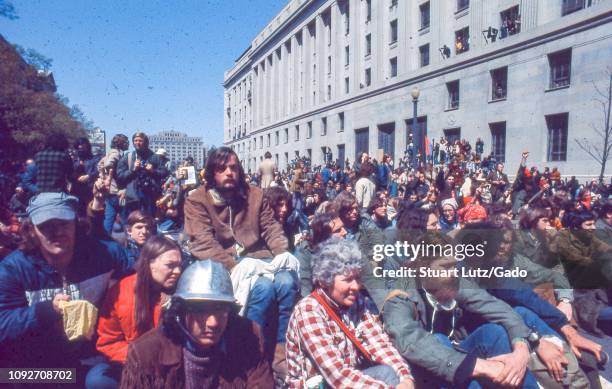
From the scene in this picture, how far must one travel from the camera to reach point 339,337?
2.99m

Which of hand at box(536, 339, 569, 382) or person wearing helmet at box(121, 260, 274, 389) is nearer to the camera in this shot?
person wearing helmet at box(121, 260, 274, 389)

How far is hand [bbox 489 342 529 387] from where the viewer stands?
3016mm

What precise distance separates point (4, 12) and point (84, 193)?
15.8 meters

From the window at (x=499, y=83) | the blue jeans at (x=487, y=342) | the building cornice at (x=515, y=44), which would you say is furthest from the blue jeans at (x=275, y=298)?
the window at (x=499, y=83)

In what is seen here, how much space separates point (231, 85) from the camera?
84.5m

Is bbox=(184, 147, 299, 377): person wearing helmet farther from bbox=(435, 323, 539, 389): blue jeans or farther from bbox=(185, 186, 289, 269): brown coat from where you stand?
bbox=(435, 323, 539, 389): blue jeans

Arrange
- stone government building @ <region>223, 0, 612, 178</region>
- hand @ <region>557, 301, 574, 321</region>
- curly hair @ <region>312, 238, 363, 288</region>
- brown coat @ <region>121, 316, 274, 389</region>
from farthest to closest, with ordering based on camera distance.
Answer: stone government building @ <region>223, 0, 612, 178</region> → hand @ <region>557, 301, 574, 321</region> → curly hair @ <region>312, 238, 363, 288</region> → brown coat @ <region>121, 316, 274, 389</region>

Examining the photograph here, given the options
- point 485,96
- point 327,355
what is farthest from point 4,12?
point 485,96

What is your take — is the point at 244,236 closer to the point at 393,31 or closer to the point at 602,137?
the point at 602,137

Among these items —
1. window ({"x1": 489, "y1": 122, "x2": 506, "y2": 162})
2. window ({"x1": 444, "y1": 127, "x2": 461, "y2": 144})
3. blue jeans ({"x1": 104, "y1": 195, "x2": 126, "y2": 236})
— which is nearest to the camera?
blue jeans ({"x1": 104, "y1": 195, "x2": 126, "y2": 236})

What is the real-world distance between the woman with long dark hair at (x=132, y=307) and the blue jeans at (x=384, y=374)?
138 cm

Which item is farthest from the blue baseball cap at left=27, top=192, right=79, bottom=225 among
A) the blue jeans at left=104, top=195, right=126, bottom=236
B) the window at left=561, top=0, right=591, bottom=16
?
the window at left=561, top=0, right=591, bottom=16

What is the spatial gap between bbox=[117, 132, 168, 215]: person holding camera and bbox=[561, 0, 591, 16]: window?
21.4 metres

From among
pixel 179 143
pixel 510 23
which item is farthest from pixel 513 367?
pixel 179 143
